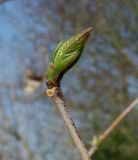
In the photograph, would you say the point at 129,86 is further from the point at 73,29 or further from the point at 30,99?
the point at 30,99

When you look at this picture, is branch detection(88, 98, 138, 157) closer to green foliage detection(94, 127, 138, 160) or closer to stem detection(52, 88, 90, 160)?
stem detection(52, 88, 90, 160)

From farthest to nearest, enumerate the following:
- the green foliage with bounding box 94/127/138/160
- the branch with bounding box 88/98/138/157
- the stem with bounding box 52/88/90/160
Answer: the green foliage with bounding box 94/127/138/160 → the branch with bounding box 88/98/138/157 → the stem with bounding box 52/88/90/160

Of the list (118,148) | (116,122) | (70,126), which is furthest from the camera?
(118,148)

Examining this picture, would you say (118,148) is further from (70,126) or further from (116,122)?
(70,126)

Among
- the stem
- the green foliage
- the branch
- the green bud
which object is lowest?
the green foliage

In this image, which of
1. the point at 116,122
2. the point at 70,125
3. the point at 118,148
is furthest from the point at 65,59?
the point at 118,148

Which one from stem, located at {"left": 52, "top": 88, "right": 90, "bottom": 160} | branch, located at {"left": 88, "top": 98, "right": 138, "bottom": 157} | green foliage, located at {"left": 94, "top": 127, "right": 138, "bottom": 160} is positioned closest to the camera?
stem, located at {"left": 52, "top": 88, "right": 90, "bottom": 160}

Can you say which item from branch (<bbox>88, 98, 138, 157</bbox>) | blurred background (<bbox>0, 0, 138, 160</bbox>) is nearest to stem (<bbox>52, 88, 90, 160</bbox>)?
branch (<bbox>88, 98, 138, 157</bbox>)

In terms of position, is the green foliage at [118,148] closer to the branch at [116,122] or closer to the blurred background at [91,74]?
the blurred background at [91,74]

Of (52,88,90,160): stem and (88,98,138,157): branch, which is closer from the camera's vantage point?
(52,88,90,160): stem

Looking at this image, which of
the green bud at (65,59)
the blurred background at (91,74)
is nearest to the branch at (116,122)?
the green bud at (65,59)
